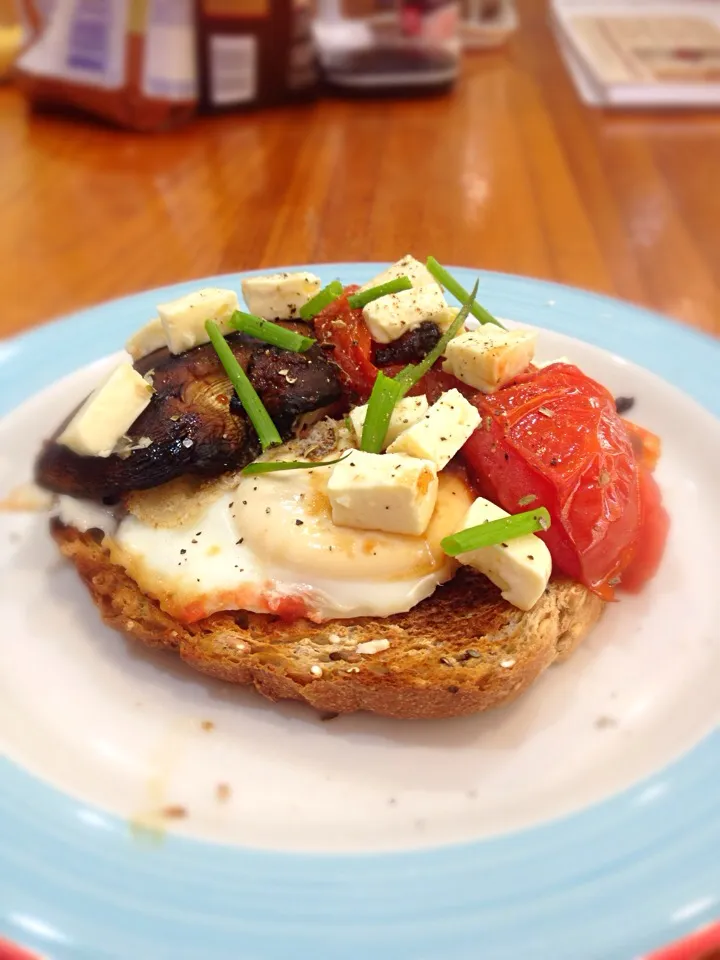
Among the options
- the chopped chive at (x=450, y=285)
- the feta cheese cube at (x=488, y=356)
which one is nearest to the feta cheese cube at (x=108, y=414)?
the feta cheese cube at (x=488, y=356)

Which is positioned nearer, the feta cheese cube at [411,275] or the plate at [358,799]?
the plate at [358,799]

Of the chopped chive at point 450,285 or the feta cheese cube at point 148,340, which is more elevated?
the chopped chive at point 450,285

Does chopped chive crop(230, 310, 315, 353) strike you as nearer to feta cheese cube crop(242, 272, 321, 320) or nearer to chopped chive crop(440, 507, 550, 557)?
feta cheese cube crop(242, 272, 321, 320)

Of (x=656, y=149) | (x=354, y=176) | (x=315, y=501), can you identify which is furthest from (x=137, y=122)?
(x=315, y=501)

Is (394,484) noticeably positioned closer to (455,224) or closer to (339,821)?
(339,821)

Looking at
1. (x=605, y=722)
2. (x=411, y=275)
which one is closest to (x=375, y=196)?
(x=411, y=275)

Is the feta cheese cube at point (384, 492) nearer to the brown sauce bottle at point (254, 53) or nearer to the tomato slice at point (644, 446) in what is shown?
the tomato slice at point (644, 446)
